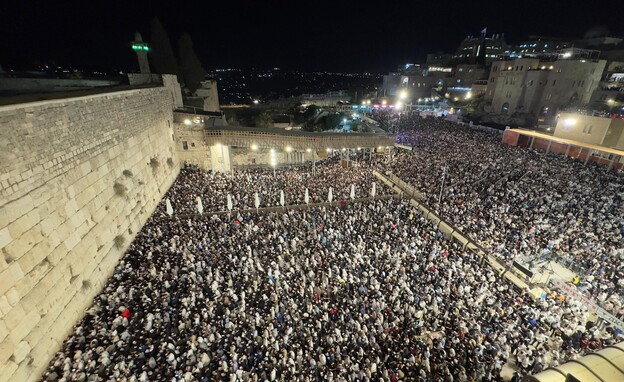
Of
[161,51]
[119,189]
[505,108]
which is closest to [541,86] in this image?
[505,108]

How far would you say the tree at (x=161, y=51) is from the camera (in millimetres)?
23125

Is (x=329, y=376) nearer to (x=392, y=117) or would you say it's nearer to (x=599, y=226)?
(x=599, y=226)

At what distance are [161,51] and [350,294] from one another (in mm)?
24796

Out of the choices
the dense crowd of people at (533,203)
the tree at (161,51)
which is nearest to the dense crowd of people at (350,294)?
the dense crowd of people at (533,203)

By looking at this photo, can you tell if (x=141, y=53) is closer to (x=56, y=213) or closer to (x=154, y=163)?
(x=154, y=163)

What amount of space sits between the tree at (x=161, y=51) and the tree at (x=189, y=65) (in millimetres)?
1688

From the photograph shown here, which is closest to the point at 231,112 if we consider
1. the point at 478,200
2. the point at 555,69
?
the point at 478,200

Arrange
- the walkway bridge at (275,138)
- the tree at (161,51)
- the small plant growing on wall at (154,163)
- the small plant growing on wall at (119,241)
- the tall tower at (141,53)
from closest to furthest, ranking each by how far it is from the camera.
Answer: the small plant growing on wall at (119,241)
the small plant growing on wall at (154,163)
the tall tower at (141,53)
the walkway bridge at (275,138)
the tree at (161,51)

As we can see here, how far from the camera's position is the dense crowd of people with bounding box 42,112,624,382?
23.8 feet

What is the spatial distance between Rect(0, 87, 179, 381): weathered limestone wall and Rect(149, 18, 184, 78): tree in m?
13.5

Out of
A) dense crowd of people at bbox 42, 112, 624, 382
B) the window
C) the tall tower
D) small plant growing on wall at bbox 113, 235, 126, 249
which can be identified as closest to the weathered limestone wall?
small plant growing on wall at bbox 113, 235, 126, 249

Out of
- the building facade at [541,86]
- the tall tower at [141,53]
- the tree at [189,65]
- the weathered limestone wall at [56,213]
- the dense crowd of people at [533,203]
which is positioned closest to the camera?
the weathered limestone wall at [56,213]

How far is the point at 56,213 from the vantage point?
26.1 feet

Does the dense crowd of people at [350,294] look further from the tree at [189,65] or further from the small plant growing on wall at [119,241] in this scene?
the tree at [189,65]
